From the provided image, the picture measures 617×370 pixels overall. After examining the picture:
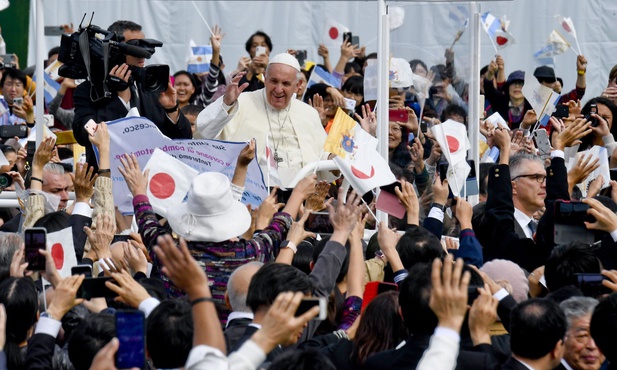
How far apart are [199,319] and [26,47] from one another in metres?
13.6

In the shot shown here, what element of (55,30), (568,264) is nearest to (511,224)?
(568,264)

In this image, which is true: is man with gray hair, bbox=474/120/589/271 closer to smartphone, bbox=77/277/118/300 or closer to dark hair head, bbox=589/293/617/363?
dark hair head, bbox=589/293/617/363

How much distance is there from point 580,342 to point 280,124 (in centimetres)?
400

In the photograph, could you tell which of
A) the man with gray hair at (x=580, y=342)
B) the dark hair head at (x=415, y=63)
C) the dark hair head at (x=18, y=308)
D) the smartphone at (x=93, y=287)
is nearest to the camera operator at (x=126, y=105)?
the dark hair head at (x=415, y=63)

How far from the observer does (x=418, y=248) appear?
5805 mm

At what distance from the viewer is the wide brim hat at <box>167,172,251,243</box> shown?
18.1 ft

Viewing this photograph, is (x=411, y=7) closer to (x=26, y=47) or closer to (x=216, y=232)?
(x=216, y=232)

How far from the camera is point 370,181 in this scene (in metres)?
7.13

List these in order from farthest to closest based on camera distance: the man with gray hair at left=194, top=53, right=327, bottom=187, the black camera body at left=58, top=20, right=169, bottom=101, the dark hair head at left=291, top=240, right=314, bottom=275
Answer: the man with gray hair at left=194, top=53, right=327, bottom=187, the black camera body at left=58, top=20, right=169, bottom=101, the dark hair head at left=291, top=240, right=314, bottom=275

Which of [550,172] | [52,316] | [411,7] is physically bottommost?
[52,316]

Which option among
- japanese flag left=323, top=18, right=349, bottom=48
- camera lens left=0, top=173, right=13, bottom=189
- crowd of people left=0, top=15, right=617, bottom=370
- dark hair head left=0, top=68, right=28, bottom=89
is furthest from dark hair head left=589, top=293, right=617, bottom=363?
japanese flag left=323, top=18, right=349, bottom=48

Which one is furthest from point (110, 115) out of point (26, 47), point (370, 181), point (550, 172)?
point (26, 47)

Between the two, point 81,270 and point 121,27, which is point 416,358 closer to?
point 81,270

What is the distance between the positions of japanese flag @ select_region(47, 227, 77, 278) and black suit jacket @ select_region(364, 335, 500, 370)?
6.39 feet
